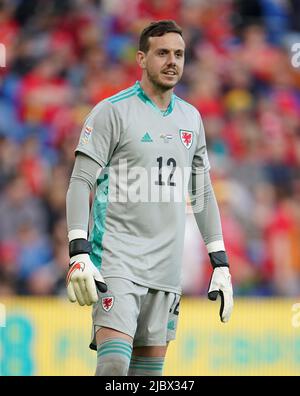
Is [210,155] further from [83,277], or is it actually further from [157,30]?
[83,277]

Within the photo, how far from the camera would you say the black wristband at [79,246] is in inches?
197

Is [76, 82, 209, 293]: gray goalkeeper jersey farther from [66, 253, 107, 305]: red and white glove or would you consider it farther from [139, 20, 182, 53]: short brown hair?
[139, 20, 182, 53]: short brown hair

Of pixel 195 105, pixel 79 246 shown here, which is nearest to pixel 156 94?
pixel 79 246

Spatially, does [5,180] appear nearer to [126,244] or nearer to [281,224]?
[281,224]

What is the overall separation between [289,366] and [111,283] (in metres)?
3.62

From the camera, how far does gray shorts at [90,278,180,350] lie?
16.5 feet

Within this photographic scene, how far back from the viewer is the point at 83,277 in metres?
4.89

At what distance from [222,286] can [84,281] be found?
884 mm

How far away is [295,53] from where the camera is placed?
→ 1173 cm

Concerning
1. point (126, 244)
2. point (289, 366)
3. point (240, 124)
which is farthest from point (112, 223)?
point (240, 124)

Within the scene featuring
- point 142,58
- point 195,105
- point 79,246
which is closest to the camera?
point 79,246

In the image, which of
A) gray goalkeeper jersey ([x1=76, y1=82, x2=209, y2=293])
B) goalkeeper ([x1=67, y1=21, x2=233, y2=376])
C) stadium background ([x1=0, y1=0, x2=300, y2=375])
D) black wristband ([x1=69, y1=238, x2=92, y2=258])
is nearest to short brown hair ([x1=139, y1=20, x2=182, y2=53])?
goalkeeper ([x1=67, y1=21, x2=233, y2=376])

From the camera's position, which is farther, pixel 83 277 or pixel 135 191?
pixel 135 191

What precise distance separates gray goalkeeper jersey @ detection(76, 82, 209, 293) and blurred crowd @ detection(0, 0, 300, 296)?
3.80 metres
